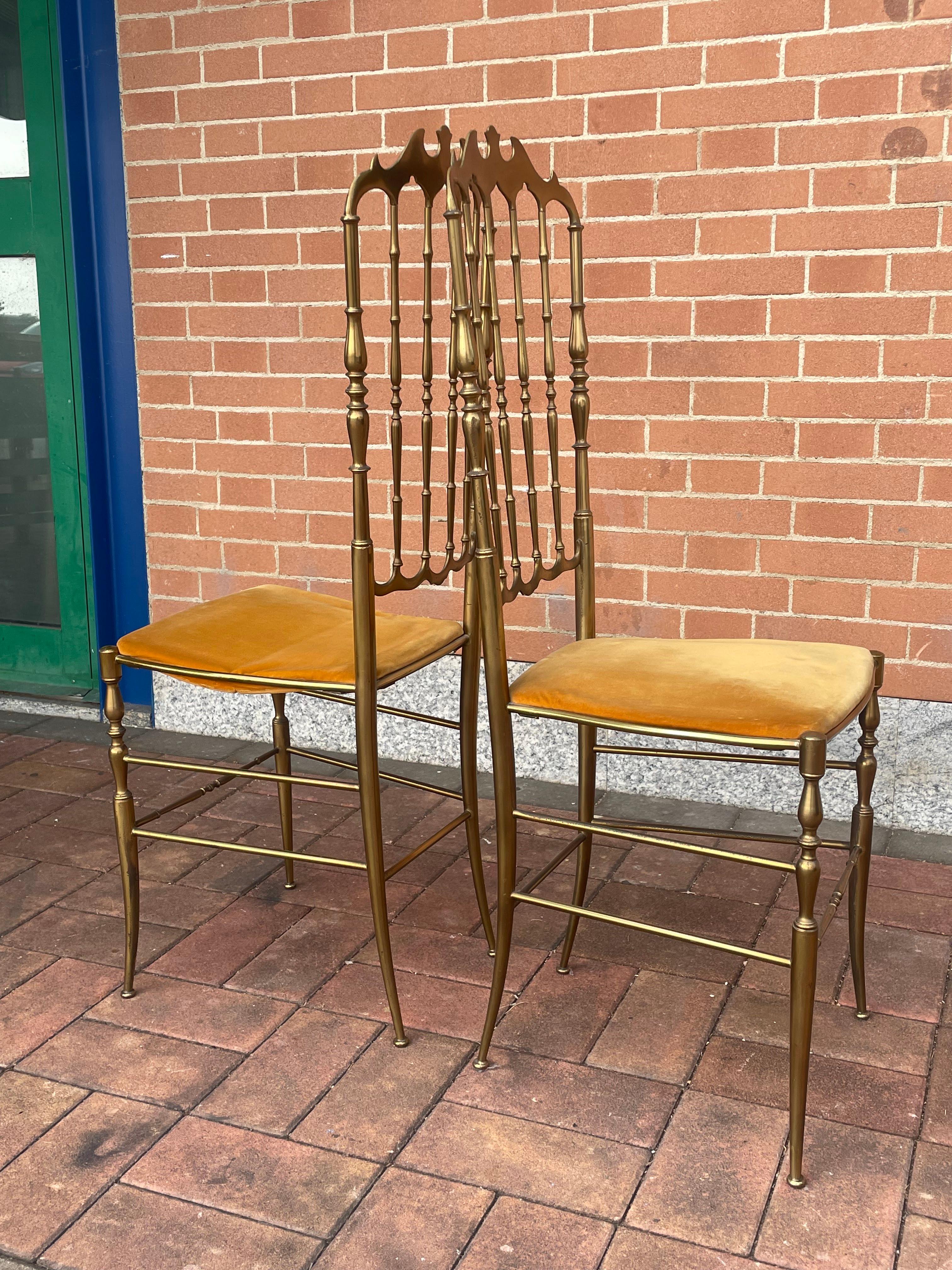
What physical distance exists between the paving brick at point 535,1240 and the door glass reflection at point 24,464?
2569 millimetres

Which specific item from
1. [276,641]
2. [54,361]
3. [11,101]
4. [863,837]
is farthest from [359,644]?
[11,101]

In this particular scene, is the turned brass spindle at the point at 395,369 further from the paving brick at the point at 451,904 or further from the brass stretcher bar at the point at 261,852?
the paving brick at the point at 451,904

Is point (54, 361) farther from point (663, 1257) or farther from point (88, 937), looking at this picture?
point (663, 1257)

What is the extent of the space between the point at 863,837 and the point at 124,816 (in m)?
1.22

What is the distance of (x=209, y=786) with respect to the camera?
242cm

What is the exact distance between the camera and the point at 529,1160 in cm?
177

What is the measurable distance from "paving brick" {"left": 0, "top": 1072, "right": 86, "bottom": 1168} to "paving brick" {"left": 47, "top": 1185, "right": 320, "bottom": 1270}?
198 mm

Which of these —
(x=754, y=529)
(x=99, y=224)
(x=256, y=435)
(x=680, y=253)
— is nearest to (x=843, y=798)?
(x=754, y=529)

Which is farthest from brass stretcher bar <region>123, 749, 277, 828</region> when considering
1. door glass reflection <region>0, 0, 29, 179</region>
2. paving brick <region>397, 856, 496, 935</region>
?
door glass reflection <region>0, 0, 29, 179</region>

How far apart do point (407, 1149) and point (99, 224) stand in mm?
2573

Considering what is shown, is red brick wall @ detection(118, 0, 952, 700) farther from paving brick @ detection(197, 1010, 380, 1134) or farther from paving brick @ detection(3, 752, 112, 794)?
paving brick @ detection(197, 1010, 380, 1134)

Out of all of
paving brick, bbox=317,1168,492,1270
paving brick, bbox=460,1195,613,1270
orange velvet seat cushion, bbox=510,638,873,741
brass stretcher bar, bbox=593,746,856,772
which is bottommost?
paving brick, bbox=317,1168,492,1270

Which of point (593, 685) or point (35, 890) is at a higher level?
point (593, 685)

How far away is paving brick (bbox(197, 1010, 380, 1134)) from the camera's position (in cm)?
188
